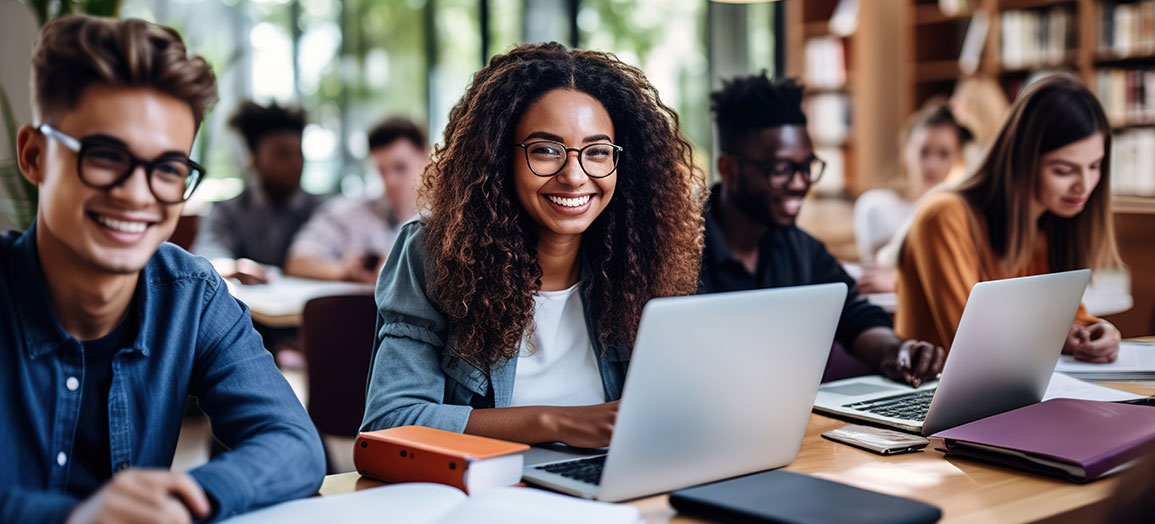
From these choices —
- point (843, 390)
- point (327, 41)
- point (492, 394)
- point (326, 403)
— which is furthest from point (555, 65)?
point (327, 41)

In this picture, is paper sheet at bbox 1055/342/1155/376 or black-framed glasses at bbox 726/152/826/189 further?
black-framed glasses at bbox 726/152/826/189

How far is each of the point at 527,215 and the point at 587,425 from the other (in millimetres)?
433

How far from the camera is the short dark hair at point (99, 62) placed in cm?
115

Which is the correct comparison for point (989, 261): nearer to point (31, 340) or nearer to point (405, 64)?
point (31, 340)

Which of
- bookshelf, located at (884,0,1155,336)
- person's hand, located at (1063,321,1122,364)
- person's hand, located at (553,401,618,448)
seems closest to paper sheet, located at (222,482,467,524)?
person's hand, located at (553,401,618,448)

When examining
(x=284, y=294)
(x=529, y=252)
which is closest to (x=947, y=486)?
(x=529, y=252)

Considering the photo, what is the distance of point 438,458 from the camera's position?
49.5 inches

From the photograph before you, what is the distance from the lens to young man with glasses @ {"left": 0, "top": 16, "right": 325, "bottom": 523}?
3.70ft

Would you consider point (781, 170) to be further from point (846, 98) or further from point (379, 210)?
point (846, 98)

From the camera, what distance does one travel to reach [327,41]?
19.7ft

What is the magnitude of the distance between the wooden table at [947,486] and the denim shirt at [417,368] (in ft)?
0.54

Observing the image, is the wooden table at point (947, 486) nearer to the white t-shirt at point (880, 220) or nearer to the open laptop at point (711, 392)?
the open laptop at point (711, 392)

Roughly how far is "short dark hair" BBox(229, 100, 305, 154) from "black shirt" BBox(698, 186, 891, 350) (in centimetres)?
285

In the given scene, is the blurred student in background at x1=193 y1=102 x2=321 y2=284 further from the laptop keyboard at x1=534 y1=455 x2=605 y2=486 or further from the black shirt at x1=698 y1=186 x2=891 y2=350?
the laptop keyboard at x1=534 y1=455 x2=605 y2=486
